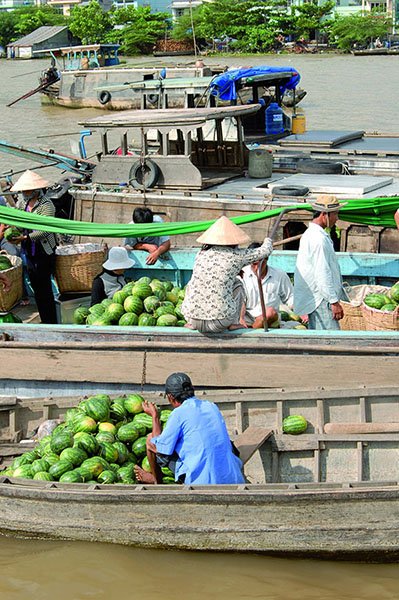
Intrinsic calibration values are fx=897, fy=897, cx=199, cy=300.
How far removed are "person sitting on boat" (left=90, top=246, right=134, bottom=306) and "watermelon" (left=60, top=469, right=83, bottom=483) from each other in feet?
8.99

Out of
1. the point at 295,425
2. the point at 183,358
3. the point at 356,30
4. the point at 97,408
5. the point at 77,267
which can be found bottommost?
the point at 295,425

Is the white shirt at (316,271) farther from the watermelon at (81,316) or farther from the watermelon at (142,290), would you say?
the watermelon at (81,316)

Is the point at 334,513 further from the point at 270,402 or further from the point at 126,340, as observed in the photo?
the point at 126,340

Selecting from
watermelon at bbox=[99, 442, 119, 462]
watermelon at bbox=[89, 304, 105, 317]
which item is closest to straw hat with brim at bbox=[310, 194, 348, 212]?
watermelon at bbox=[89, 304, 105, 317]

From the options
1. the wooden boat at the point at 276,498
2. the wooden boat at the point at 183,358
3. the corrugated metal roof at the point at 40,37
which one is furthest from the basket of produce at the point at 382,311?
the corrugated metal roof at the point at 40,37

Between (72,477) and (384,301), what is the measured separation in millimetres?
3212

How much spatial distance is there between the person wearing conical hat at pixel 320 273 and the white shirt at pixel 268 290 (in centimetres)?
14

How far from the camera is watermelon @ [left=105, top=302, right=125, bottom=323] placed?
8.23 m

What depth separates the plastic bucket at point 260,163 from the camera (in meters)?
13.1

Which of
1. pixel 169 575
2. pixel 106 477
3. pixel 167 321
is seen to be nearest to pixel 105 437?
pixel 106 477

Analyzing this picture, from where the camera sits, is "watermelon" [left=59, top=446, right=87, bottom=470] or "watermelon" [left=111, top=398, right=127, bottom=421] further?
"watermelon" [left=111, top=398, right=127, bottom=421]

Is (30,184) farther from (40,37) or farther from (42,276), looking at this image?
(40,37)

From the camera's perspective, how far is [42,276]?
9.04m

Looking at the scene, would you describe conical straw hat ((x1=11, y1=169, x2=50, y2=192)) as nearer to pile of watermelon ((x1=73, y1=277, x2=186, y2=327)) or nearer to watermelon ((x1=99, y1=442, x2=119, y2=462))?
pile of watermelon ((x1=73, y1=277, x2=186, y2=327))
